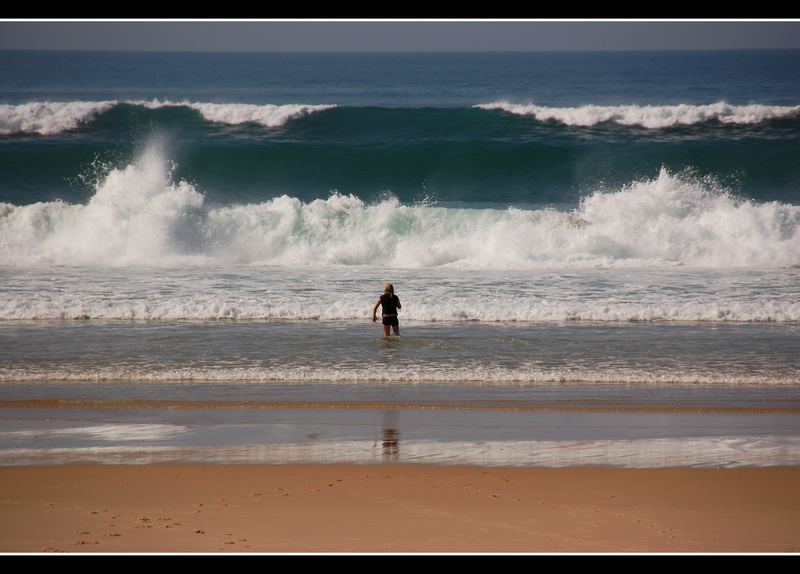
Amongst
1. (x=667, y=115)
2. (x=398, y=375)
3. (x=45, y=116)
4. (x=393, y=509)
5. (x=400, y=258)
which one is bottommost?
(x=393, y=509)

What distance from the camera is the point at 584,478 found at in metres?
6.33

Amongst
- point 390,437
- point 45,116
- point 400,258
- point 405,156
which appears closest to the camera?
point 390,437

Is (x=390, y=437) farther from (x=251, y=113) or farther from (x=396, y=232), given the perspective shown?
(x=251, y=113)

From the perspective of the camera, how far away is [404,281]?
15.7m

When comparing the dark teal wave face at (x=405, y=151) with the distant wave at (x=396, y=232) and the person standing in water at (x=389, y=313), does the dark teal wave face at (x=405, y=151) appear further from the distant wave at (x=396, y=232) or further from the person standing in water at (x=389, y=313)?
the person standing in water at (x=389, y=313)

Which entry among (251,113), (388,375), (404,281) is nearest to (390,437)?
(388,375)

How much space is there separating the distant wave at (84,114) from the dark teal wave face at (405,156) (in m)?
0.29

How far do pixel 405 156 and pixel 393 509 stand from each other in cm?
2164

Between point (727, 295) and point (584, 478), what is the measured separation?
9.12m

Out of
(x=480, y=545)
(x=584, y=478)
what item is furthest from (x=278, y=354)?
(x=480, y=545)

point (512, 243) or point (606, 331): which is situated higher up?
point (512, 243)

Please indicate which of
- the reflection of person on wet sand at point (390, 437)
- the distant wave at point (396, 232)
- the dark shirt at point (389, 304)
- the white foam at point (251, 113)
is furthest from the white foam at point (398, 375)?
the white foam at point (251, 113)

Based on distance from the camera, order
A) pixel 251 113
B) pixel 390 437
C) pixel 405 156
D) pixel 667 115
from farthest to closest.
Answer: pixel 251 113
pixel 667 115
pixel 405 156
pixel 390 437

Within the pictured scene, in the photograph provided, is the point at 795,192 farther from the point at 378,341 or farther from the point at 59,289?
the point at 59,289
